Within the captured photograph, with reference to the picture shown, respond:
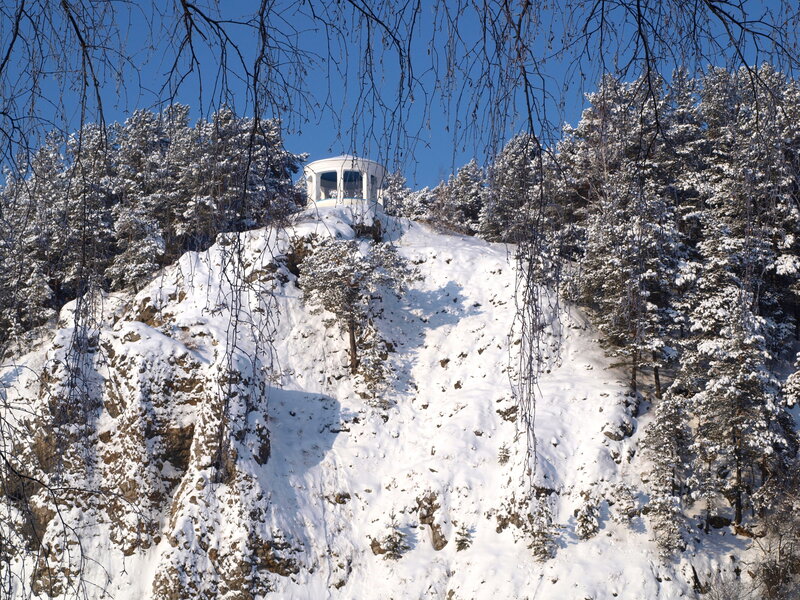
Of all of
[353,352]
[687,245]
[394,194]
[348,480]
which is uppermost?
[687,245]

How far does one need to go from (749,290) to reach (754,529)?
597 inches

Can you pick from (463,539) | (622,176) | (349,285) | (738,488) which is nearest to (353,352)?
(349,285)

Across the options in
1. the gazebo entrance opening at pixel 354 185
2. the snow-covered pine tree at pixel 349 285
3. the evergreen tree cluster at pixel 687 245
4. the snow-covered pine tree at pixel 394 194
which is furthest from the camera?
the snow-covered pine tree at pixel 349 285

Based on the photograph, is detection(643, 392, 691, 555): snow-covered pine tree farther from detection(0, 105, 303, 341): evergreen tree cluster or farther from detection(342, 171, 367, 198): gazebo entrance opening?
detection(0, 105, 303, 341): evergreen tree cluster

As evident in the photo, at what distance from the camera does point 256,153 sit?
2422mm

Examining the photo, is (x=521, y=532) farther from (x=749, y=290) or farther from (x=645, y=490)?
(x=749, y=290)

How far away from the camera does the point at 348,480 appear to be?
18.5 m

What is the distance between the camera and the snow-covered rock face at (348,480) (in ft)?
48.2

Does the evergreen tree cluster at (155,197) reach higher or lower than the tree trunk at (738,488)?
higher

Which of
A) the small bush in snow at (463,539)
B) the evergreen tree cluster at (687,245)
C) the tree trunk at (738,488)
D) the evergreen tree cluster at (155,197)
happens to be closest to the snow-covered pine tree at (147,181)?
the evergreen tree cluster at (155,197)

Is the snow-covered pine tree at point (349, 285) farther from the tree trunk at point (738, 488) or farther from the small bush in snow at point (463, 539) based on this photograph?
the tree trunk at point (738, 488)

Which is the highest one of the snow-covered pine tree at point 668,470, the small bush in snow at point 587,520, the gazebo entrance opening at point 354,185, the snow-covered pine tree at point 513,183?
the gazebo entrance opening at point 354,185

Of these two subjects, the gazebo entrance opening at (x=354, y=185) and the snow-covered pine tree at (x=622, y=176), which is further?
the gazebo entrance opening at (x=354, y=185)

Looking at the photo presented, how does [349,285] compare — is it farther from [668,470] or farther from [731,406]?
[731,406]
